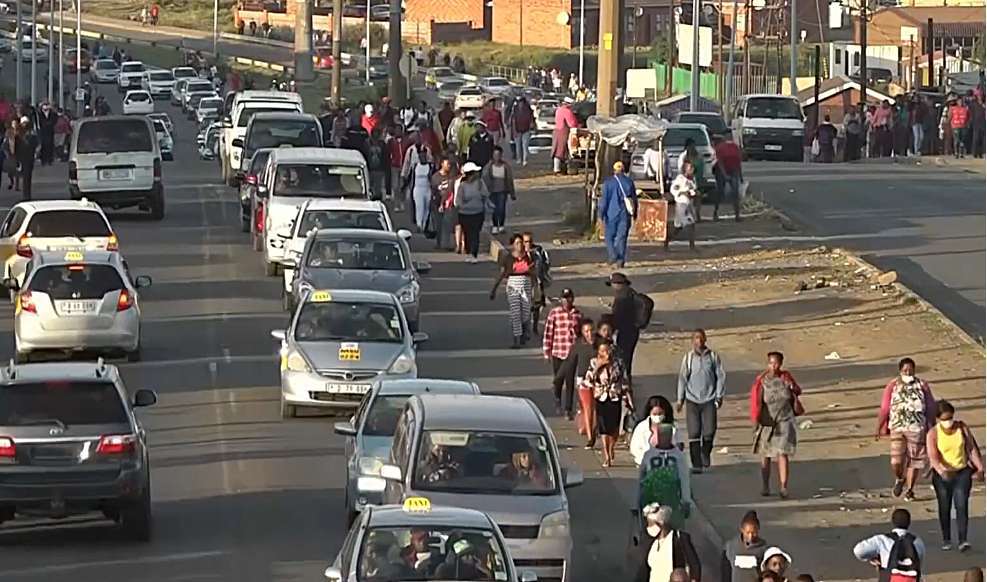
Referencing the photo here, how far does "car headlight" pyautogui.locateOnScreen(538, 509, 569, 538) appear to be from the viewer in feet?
49.3

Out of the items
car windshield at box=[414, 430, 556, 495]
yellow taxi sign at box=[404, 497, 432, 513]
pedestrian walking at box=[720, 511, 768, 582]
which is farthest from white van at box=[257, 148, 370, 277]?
yellow taxi sign at box=[404, 497, 432, 513]

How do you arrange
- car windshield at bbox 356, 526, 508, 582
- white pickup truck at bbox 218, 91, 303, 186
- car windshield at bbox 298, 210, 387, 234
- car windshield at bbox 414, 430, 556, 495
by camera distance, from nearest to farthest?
car windshield at bbox 356, 526, 508, 582 < car windshield at bbox 414, 430, 556, 495 < car windshield at bbox 298, 210, 387, 234 < white pickup truck at bbox 218, 91, 303, 186

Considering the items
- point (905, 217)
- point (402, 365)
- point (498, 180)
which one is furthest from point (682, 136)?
point (402, 365)

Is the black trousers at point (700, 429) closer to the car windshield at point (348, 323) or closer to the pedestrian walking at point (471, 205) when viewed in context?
the car windshield at point (348, 323)

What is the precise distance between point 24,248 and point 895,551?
18.1 meters

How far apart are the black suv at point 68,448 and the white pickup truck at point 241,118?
2699cm

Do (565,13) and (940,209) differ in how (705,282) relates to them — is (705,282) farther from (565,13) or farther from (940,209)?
(565,13)

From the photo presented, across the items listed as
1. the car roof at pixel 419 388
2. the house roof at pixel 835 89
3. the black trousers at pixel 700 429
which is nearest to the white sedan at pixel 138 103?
the house roof at pixel 835 89

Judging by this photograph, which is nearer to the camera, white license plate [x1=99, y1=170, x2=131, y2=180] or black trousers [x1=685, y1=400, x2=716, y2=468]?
black trousers [x1=685, y1=400, x2=716, y2=468]

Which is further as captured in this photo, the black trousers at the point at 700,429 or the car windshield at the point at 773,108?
the car windshield at the point at 773,108

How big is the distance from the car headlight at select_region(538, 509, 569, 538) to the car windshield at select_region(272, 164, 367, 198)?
19.0 meters

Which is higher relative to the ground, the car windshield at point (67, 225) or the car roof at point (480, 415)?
the car windshield at point (67, 225)

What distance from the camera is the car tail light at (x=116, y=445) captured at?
54.7 ft

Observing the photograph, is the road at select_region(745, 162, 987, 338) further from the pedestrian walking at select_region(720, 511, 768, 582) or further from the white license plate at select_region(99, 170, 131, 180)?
the pedestrian walking at select_region(720, 511, 768, 582)
